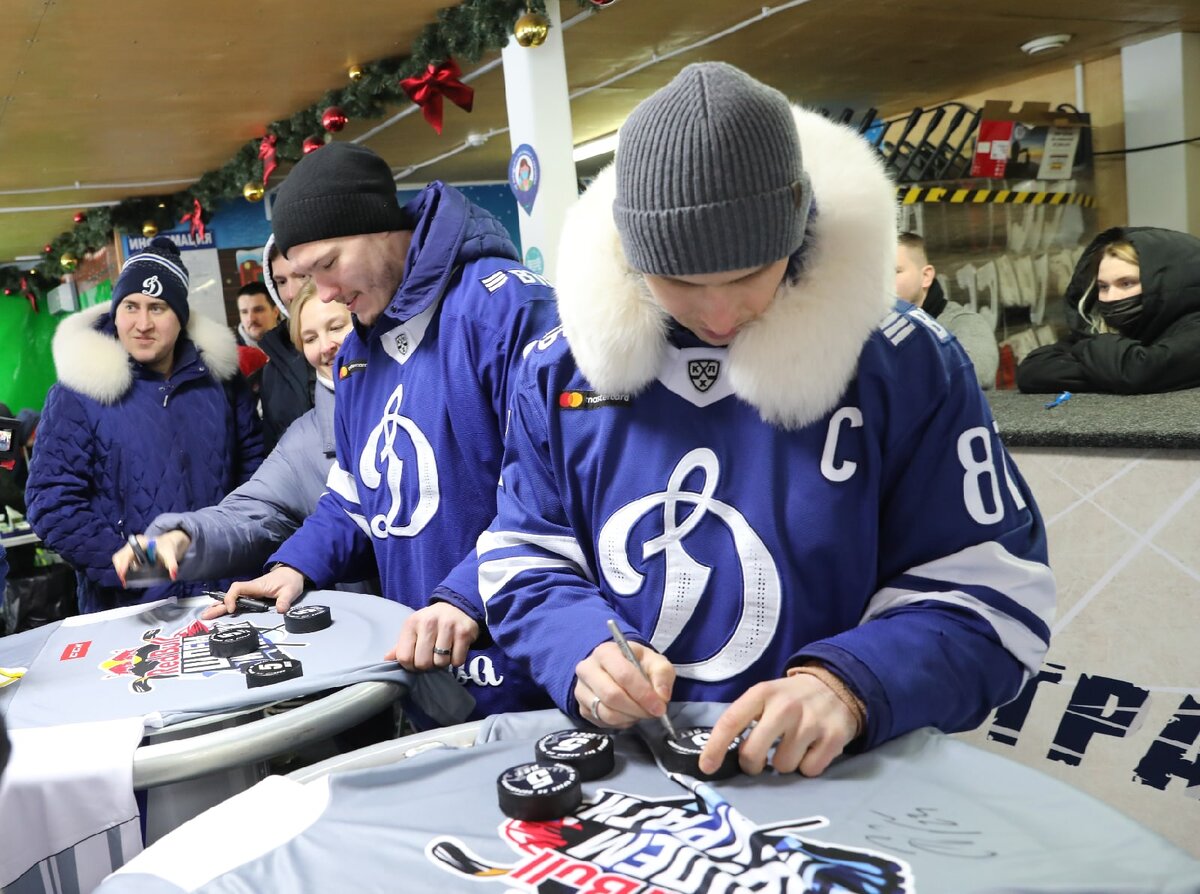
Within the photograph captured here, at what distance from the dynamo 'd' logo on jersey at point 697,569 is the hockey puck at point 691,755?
0.13 metres

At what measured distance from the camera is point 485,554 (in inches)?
54.1

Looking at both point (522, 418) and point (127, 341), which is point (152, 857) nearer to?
point (522, 418)

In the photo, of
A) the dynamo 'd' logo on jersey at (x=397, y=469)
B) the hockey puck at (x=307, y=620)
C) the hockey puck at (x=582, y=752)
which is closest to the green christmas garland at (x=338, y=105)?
the dynamo 'd' logo on jersey at (x=397, y=469)

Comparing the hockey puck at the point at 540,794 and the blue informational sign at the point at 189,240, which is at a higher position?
the blue informational sign at the point at 189,240

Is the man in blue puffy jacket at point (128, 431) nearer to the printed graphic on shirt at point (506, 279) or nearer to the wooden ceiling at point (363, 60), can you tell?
the printed graphic on shirt at point (506, 279)

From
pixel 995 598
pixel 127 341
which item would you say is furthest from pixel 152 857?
pixel 127 341

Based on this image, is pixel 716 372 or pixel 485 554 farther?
pixel 485 554

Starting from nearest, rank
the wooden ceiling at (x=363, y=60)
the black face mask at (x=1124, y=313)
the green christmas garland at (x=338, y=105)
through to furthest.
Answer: the black face mask at (x=1124, y=313) → the green christmas garland at (x=338, y=105) → the wooden ceiling at (x=363, y=60)

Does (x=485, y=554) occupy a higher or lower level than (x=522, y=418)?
lower

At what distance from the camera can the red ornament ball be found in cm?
618

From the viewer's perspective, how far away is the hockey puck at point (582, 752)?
1078mm

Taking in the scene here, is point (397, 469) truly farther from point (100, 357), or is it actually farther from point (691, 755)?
point (100, 357)

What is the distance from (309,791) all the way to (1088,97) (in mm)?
8743

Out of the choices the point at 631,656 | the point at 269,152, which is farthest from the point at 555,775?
the point at 269,152
